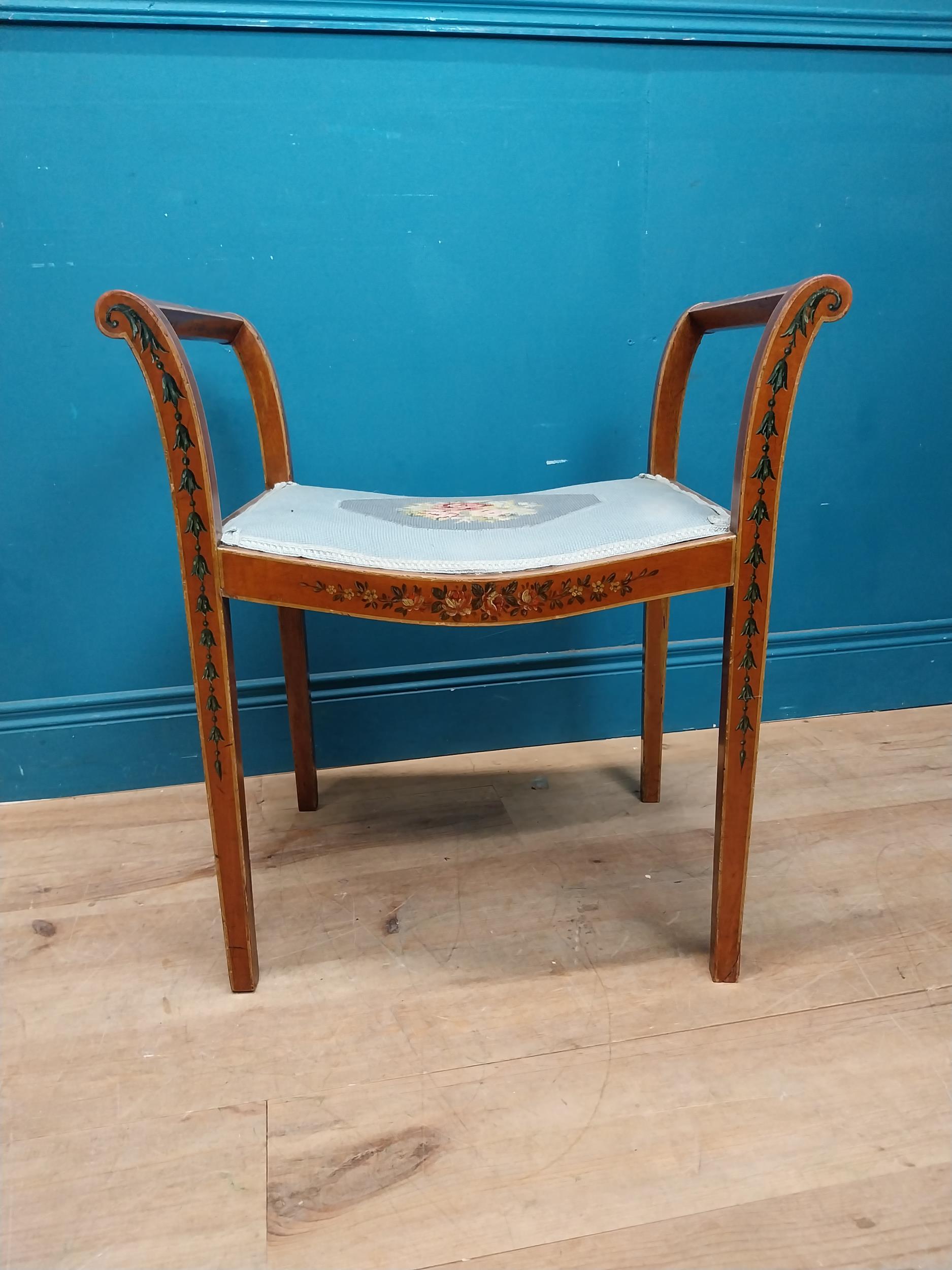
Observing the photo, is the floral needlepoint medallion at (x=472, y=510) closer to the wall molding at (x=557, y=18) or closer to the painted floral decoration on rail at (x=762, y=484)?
the painted floral decoration on rail at (x=762, y=484)

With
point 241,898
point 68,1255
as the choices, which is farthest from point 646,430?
point 68,1255

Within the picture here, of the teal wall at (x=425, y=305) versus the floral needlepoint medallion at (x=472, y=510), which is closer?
the floral needlepoint medallion at (x=472, y=510)

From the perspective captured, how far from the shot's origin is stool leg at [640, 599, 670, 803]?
116 centimetres

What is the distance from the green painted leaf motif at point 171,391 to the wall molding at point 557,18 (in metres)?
0.65

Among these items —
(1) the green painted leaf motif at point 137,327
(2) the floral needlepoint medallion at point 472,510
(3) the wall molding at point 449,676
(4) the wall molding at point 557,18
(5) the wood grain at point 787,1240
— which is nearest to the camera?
(5) the wood grain at point 787,1240

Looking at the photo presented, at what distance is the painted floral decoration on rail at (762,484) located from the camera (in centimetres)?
74

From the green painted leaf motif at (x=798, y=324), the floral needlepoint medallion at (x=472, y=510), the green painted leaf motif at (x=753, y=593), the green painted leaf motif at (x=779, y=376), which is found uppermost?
the green painted leaf motif at (x=798, y=324)

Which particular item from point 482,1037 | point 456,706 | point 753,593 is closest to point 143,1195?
point 482,1037

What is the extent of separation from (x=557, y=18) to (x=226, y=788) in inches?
42.4

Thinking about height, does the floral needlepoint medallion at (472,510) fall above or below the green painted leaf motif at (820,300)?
below

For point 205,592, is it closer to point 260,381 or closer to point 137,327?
point 137,327

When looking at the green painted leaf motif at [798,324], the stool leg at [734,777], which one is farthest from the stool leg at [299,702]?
the green painted leaf motif at [798,324]

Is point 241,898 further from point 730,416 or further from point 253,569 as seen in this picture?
point 730,416

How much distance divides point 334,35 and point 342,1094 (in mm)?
1225
